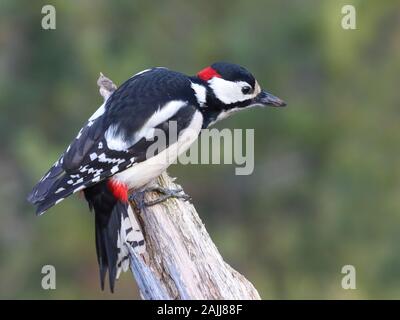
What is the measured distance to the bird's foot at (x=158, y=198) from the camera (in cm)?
520

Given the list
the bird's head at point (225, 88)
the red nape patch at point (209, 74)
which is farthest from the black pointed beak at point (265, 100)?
the red nape patch at point (209, 74)

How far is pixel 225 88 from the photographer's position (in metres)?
5.73

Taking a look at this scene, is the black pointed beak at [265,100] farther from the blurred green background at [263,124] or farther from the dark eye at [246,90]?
the blurred green background at [263,124]

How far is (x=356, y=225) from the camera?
11898 millimetres

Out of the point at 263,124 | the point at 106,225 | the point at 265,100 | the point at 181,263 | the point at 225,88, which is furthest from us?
the point at 263,124

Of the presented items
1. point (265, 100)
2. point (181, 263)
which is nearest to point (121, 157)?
point (181, 263)

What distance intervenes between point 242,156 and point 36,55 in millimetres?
3427

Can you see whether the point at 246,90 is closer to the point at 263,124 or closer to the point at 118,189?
the point at 118,189

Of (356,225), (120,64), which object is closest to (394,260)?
(356,225)

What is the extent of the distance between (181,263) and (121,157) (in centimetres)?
93

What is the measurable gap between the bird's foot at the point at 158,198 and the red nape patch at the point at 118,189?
0.39 ft

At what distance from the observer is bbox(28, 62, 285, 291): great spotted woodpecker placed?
507 centimetres

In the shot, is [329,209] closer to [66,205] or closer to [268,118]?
[268,118]

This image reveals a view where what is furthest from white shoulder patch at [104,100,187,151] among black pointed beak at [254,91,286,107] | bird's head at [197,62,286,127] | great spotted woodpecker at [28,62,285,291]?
black pointed beak at [254,91,286,107]
